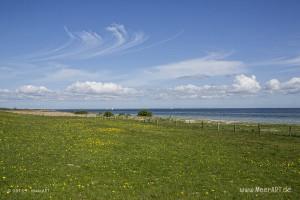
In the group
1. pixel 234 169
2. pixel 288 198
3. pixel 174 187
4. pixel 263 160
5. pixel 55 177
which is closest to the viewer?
pixel 288 198

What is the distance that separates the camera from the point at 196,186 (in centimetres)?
1798

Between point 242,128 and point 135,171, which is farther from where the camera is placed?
point 242,128

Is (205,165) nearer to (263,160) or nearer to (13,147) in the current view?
(263,160)

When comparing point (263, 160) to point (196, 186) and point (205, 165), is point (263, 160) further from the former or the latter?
point (196, 186)

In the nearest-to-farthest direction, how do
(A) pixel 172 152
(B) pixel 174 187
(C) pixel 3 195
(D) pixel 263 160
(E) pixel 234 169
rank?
(C) pixel 3 195 → (B) pixel 174 187 → (E) pixel 234 169 → (D) pixel 263 160 → (A) pixel 172 152

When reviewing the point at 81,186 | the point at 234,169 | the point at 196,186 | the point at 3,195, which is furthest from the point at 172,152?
the point at 3,195

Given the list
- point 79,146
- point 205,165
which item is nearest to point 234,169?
point 205,165

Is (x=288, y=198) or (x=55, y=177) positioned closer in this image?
(x=288, y=198)

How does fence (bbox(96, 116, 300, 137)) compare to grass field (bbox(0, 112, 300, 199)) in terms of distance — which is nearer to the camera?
grass field (bbox(0, 112, 300, 199))

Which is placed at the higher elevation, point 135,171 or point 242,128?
point 242,128

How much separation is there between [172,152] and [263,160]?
7.08 m

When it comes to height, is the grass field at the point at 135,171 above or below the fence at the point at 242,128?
below

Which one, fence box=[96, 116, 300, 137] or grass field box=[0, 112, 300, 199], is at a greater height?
fence box=[96, 116, 300, 137]

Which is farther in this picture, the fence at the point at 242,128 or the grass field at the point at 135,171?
the fence at the point at 242,128
